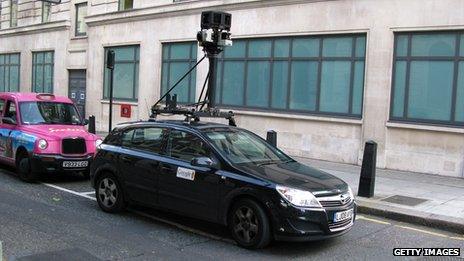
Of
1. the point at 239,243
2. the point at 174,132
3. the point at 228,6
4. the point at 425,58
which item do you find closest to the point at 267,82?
the point at 228,6

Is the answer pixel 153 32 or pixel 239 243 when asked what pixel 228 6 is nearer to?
pixel 153 32

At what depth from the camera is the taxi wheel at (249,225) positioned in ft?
21.2

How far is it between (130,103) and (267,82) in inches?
280

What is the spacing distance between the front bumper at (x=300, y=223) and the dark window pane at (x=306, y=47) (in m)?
9.41

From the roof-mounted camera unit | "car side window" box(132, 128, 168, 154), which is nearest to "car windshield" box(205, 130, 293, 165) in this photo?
"car side window" box(132, 128, 168, 154)

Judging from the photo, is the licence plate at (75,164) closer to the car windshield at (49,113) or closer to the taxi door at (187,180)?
the car windshield at (49,113)

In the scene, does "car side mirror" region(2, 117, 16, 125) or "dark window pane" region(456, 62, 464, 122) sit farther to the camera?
"dark window pane" region(456, 62, 464, 122)

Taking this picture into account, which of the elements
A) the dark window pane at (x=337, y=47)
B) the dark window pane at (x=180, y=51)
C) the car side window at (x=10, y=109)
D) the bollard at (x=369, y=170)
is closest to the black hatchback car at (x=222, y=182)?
the bollard at (x=369, y=170)

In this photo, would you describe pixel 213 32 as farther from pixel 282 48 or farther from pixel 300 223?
pixel 300 223

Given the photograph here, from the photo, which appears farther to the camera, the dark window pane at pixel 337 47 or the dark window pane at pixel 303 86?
the dark window pane at pixel 303 86

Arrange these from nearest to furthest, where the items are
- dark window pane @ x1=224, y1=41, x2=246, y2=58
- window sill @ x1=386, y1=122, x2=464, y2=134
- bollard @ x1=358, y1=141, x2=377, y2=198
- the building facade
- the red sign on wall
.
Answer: bollard @ x1=358, y1=141, x2=377, y2=198 < window sill @ x1=386, y1=122, x2=464, y2=134 < the building facade < dark window pane @ x1=224, y1=41, x2=246, y2=58 < the red sign on wall

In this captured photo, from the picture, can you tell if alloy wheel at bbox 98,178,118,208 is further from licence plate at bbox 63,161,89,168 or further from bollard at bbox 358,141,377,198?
bollard at bbox 358,141,377,198

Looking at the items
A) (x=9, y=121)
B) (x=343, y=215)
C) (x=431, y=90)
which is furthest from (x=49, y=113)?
(x=431, y=90)

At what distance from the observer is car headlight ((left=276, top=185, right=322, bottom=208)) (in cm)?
636
